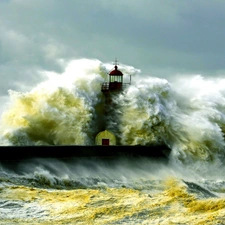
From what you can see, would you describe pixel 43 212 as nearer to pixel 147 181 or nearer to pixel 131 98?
pixel 147 181

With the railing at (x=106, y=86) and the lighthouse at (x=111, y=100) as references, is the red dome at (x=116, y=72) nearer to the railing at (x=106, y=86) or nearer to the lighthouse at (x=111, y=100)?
the lighthouse at (x=111, y=100)

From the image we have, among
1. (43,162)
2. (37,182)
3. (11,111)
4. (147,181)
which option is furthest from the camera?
(11,111)

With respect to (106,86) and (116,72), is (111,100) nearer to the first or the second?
(106,86)

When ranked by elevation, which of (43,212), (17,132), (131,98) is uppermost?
(131,98)

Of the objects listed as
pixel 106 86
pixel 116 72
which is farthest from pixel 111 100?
pixel 116 72

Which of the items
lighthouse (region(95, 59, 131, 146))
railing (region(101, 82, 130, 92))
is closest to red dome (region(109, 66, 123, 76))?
lighthouse (region(95, 59, 131, 146))

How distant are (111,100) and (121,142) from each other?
1.85 metres

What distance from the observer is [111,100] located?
19.3m

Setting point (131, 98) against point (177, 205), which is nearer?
point (177, 205)

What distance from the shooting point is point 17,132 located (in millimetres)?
17281

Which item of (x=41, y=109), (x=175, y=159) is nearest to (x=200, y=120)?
A: (x=175, y=159)

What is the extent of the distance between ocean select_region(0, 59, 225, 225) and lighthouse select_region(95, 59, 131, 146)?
0.10 m

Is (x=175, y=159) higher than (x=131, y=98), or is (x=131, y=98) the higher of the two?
(x=131, y=98)

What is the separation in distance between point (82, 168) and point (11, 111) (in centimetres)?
655
